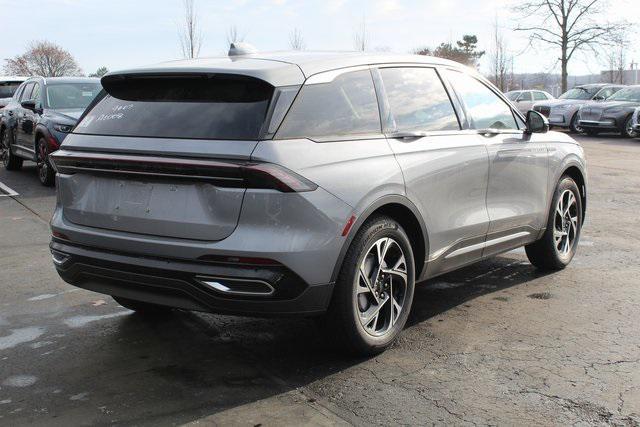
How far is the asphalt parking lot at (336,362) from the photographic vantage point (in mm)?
3383

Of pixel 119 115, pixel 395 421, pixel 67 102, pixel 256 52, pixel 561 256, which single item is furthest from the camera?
pixel 67 102

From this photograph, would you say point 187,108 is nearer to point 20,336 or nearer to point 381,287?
point 381,287

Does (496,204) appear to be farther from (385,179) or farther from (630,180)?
(630,180)

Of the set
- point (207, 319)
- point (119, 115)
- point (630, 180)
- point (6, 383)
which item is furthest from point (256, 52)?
point (630, 180)

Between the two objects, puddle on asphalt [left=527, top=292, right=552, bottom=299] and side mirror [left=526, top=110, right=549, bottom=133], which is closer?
puddle on asphalt [left=527, top=292, right=552, bottom=299]

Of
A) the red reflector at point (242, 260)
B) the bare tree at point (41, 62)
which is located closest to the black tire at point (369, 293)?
the red reflector at point (242, 260)

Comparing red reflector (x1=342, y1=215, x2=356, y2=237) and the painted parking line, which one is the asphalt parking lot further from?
the painted parking line

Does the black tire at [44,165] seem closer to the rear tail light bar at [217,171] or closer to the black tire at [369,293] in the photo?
the rear tail light bar at [217,171]

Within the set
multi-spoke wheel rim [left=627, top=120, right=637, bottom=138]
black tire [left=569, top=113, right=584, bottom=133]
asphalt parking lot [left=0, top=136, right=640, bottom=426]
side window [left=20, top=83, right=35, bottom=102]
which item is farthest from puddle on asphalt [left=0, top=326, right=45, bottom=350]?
black tire [left=569, top=113, right=584, bottom=133]

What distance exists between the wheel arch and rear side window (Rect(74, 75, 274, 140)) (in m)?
0.73

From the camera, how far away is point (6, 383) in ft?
12.2

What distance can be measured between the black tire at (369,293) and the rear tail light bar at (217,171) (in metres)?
0.50

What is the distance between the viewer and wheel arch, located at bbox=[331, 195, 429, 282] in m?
3.72

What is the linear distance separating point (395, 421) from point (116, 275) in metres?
1.62
